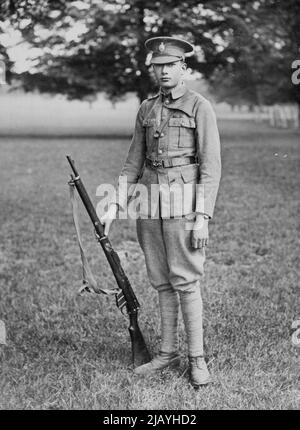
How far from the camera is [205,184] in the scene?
3551 millimetres

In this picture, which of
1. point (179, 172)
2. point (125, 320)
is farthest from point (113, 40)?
point (179, 172)

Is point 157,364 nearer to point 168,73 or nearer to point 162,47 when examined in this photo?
point 168,73

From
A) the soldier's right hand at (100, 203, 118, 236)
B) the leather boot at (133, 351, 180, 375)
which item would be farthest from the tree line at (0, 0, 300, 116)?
the leather boot at (133, 351, 180, 375)

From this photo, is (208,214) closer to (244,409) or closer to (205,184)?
(205,184)

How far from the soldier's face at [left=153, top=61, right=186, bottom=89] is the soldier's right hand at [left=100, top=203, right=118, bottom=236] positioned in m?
0.84

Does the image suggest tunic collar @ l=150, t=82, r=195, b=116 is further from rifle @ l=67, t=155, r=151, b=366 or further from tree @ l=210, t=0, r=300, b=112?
tree @ l=210, t=0, r=300, b=112

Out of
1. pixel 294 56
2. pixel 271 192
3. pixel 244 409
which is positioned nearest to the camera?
pixel 244 409

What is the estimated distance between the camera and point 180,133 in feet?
11.8

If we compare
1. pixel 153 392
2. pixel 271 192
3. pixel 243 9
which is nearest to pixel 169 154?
pixel 153 392

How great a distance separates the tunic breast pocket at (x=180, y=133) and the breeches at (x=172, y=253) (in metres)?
0.46

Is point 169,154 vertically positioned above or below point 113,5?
below

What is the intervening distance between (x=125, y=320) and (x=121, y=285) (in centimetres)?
Result: 112

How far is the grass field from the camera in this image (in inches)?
143

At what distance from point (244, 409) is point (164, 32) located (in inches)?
665
